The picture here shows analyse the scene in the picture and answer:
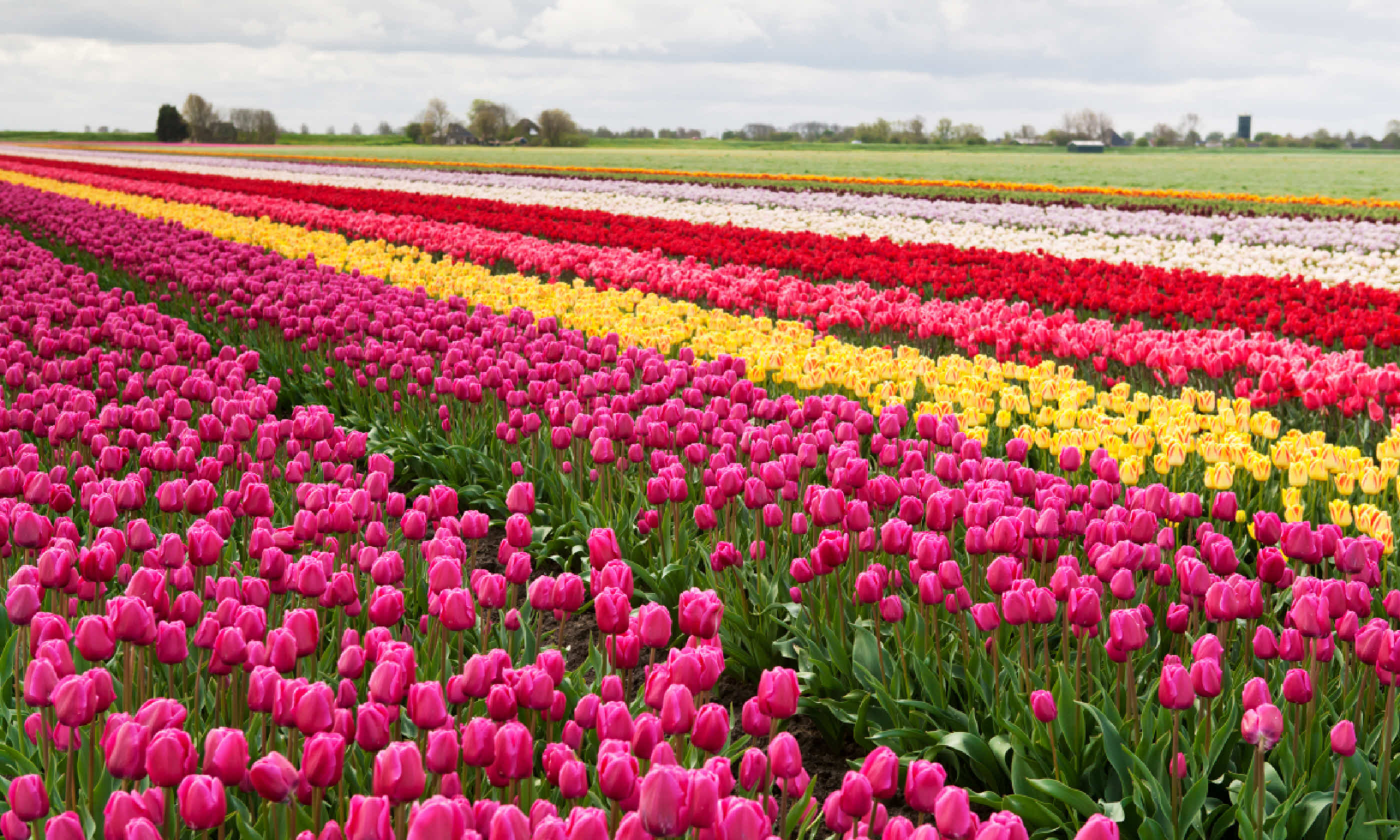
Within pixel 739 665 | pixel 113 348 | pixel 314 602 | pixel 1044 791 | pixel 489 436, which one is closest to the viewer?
pixel 1044 791

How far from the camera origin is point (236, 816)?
2.40 meters

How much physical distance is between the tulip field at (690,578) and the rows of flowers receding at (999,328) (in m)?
0.06

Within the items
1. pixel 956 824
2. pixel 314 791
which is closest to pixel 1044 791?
pixel 956 824

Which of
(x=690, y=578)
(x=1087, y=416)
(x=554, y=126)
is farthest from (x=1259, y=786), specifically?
(x=554, y=126)

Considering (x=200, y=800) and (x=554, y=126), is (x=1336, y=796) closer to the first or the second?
(x=200, y=800)

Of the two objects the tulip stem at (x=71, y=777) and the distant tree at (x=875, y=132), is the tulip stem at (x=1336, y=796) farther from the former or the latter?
the distant tree at (x=875, y=132)

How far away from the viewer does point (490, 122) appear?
3861 inches

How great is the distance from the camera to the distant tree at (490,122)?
98.1 m

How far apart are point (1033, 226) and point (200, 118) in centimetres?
9936

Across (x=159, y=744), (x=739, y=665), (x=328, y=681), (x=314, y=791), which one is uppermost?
(x=159, y=744)

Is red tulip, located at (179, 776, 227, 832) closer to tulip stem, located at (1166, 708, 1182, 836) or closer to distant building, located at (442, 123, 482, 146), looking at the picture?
tulip stem, located at (1166, 708, 1182, 836)

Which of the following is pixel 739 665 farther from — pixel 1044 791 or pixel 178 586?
pixel 178 586

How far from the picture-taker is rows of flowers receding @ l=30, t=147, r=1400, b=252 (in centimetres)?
1925

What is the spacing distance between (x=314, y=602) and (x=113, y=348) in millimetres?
5970
